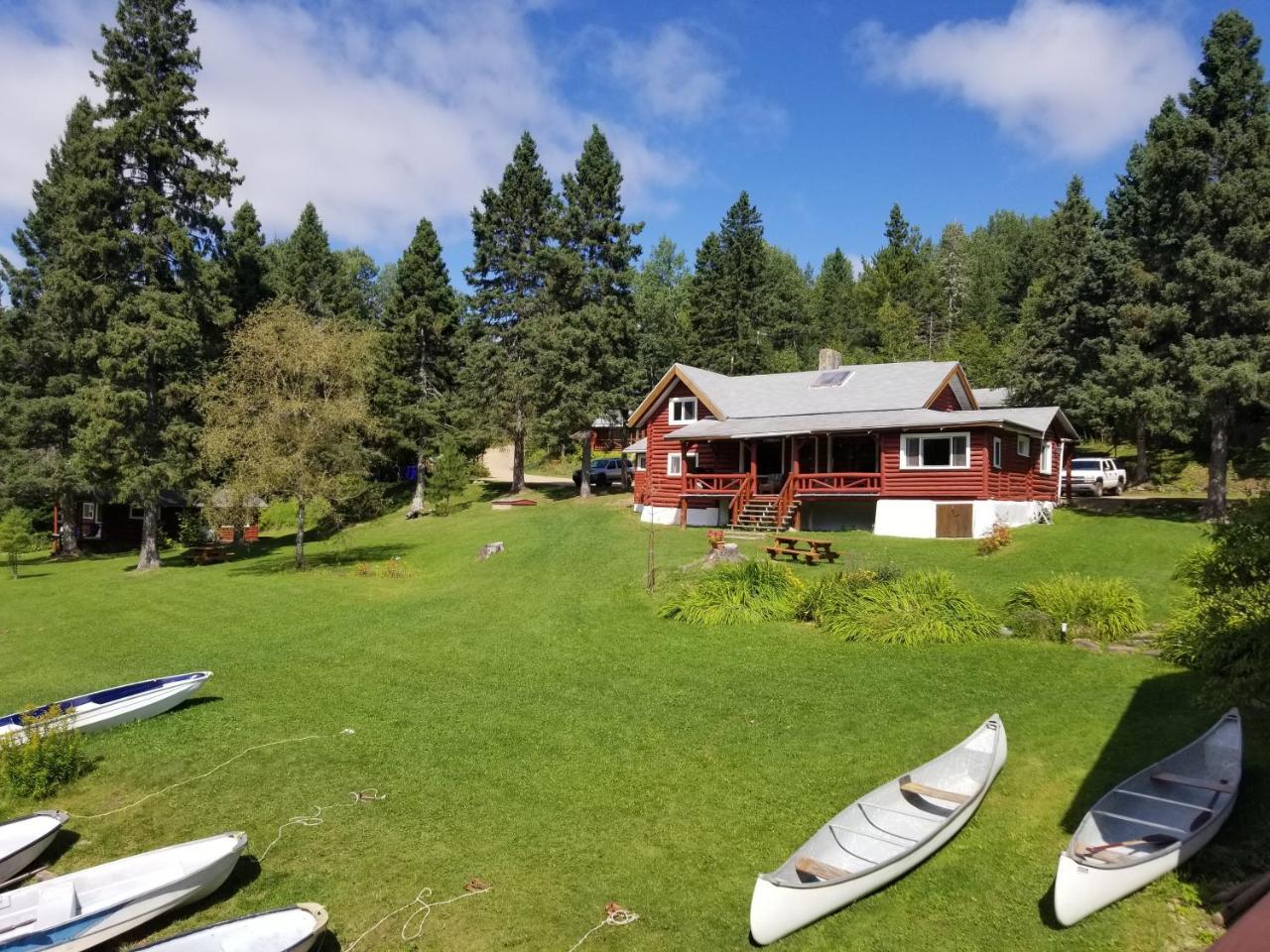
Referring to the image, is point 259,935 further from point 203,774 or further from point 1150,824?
point 1150,824

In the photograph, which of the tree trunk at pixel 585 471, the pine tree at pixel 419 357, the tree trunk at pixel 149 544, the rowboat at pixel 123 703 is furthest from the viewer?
the pine tree at pixel 419 357

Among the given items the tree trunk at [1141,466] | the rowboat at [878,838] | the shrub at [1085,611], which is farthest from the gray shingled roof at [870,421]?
the rowboat at [878,838]

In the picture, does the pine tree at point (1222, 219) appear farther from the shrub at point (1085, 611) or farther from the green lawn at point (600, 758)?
the shrub at point (1085, 611)

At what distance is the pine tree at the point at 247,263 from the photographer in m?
41.2

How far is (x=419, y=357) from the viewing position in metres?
45.9

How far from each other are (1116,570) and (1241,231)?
1423 cm

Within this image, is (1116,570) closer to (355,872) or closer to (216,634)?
(355,872)

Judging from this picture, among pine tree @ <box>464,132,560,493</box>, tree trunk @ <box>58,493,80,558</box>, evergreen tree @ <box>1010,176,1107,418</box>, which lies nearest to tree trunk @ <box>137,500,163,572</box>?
tree trunk @ <box>58,493,80,558</box>

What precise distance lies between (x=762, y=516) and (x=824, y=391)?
7990 mm

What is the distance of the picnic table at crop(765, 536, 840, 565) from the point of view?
21.1m

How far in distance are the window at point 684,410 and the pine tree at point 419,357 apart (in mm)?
15267

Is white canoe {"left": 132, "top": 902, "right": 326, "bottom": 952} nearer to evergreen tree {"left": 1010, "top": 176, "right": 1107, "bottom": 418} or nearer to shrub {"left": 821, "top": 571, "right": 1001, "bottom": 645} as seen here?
shrub {"left": 821, "top": 571, "right": 1001, "bottom": 645}

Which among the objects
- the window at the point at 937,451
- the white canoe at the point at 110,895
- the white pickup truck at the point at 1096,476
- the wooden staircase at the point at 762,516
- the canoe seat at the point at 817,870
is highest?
the window at the point at 937,451

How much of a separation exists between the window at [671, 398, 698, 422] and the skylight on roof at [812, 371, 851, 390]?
17.8ft
